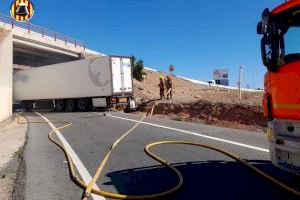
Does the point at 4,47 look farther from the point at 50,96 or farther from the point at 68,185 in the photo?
the point at 68,185

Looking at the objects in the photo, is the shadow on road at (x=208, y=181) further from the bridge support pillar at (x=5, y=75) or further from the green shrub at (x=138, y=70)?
the green shrub at (x=138, y=70)

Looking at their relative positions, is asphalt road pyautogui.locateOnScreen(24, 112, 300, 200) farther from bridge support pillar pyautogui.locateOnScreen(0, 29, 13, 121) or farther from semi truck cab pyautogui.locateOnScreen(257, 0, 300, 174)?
bridge support pillar pyautogui.locateOnScreen(0, 29, 13, 121)

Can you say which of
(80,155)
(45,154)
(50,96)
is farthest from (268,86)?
(50,96)

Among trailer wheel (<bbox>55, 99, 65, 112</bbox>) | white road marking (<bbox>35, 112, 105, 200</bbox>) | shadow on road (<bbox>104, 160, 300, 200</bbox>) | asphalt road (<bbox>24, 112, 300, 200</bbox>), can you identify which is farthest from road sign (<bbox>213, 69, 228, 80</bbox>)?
shadow on road (<bbox>104, 160, 300, 200</bbox>)

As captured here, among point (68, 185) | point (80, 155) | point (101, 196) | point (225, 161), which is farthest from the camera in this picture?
point (80, 155)

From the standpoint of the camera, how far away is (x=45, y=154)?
970cm

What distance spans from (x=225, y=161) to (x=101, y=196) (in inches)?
121

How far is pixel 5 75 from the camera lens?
1032 inches

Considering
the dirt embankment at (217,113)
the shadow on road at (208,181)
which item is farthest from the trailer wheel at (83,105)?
the shadow on road at (208,181)

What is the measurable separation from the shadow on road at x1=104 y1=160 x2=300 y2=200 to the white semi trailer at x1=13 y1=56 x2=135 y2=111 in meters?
21.3

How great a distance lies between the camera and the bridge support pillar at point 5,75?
993 inches

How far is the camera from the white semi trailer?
29.5 metres

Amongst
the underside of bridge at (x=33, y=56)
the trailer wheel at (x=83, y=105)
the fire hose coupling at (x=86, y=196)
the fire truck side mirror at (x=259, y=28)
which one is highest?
the underside of bridge at (x=33, y=56)

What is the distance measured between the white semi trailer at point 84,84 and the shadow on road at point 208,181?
70.0ft
